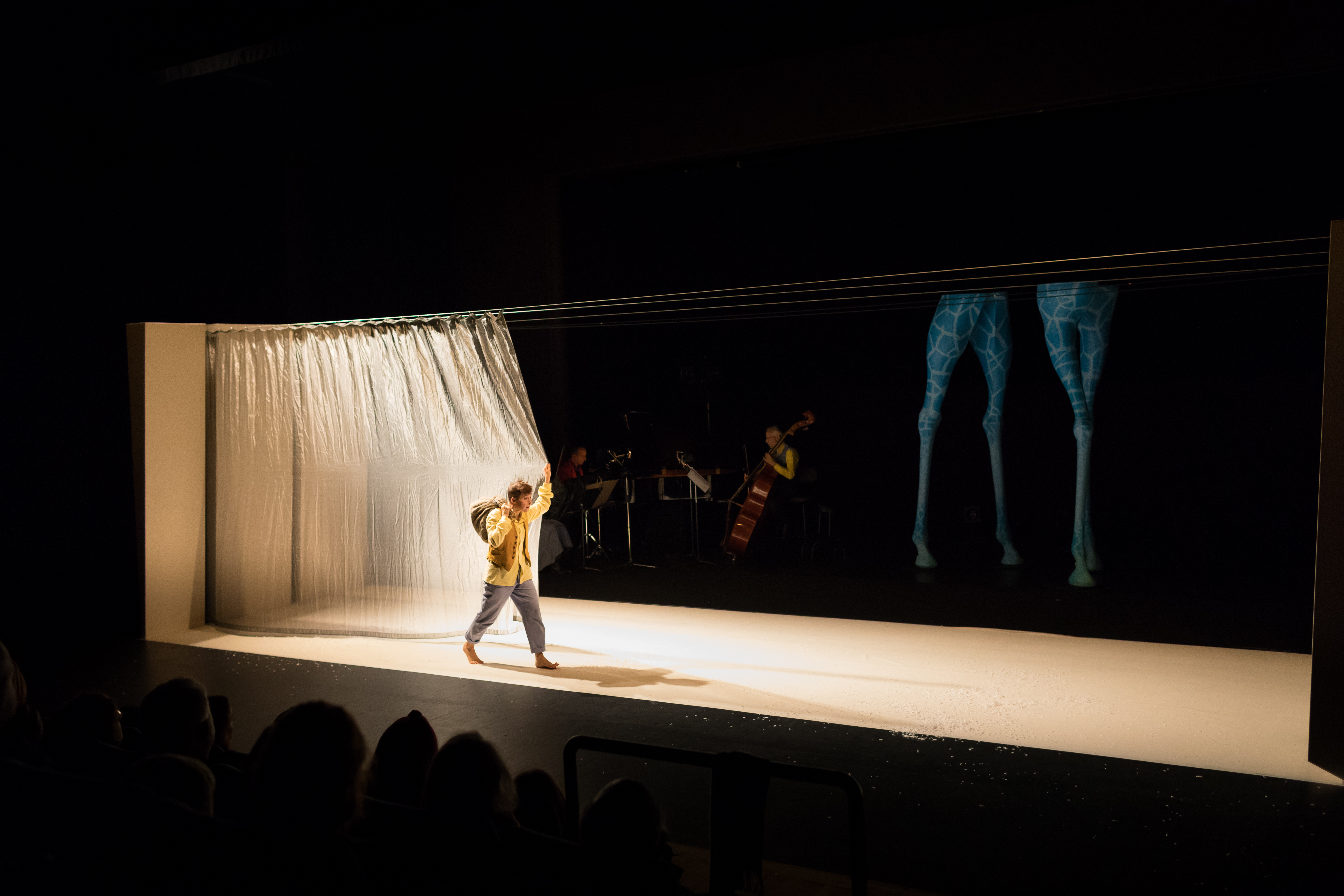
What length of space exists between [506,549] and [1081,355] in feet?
14.8

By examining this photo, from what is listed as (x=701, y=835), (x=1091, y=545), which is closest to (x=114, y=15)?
(x=701, y=835)

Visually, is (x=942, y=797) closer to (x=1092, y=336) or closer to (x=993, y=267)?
(x=993, y=267)

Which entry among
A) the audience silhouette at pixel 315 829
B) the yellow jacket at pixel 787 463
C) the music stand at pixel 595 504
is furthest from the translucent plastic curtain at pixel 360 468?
the audience silhouette at pixel 315 829

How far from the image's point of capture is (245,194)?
8711 mm

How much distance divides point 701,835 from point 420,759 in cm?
128

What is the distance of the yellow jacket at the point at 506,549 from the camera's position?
217 inches

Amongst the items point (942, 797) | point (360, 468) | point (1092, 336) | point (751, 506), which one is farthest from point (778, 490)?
point (942, 797)

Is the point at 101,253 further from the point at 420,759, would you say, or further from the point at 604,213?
the point at 420,759

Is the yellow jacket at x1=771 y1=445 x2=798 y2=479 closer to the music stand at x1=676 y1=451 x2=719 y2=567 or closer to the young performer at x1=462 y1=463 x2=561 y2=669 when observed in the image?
the music stand at x1=676 y1=451 x2=719 y2=567

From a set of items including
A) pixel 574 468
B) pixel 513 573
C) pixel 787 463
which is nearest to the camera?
pixel 513 573

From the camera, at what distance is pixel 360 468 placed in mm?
6406

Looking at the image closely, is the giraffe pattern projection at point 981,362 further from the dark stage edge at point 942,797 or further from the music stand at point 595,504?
the dark stage edge at point 942,797

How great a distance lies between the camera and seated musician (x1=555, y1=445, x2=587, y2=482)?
845cm

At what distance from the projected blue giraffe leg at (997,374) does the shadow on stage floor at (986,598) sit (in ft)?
1.03
